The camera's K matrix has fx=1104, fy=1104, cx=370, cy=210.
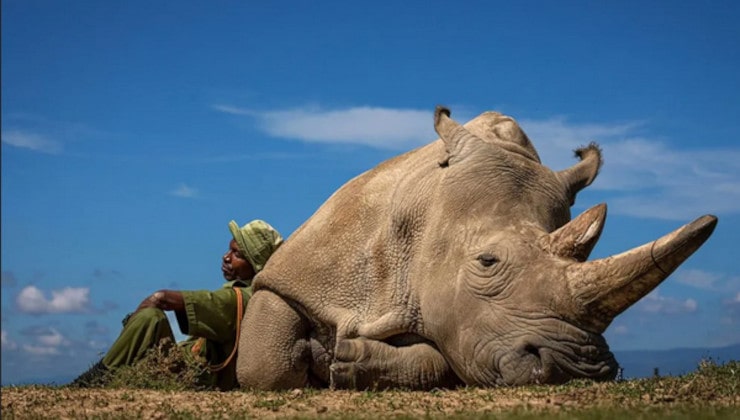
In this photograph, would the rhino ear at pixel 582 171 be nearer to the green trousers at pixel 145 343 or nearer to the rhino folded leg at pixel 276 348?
the rhino folded leg at pixel 276 348

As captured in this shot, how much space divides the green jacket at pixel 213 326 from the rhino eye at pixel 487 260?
13.6 feet

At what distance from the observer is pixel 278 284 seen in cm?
1310

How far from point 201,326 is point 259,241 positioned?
1.43 m

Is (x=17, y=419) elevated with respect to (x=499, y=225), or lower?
lower

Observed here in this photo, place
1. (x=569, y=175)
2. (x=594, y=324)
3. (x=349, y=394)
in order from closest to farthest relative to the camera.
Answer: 1. (x=594, y=324)
2. (x=349, y=394)
3. (x=569, y=175)

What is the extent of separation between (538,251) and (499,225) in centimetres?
66

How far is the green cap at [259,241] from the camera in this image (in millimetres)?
14477

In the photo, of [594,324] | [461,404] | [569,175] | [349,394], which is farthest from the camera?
[569,175]

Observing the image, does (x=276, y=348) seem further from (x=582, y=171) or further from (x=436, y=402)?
(x=582, y=171)

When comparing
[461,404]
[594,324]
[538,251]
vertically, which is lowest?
[461,404]

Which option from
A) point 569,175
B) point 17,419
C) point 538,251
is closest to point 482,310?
point 538,251

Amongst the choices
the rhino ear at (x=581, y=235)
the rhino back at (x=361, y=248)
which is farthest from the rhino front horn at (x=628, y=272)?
the rhino back at (x=361, y=248)

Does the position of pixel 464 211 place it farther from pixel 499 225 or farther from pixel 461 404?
pixel 461 404

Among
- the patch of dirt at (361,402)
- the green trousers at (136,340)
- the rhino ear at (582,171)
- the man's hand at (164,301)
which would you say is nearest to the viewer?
the patch of dirt at (361,402)
